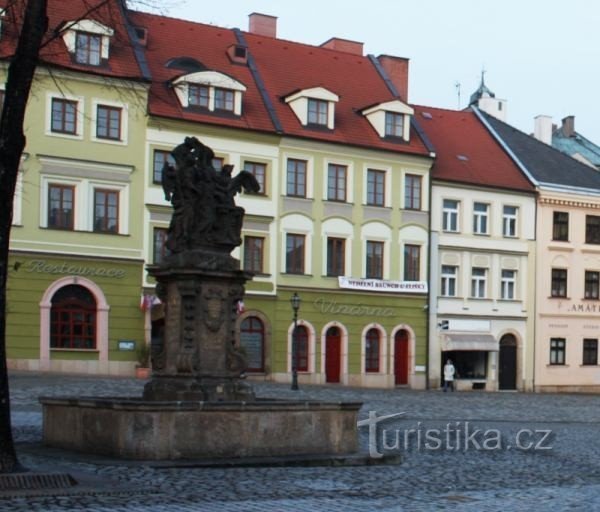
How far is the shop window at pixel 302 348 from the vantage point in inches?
1834

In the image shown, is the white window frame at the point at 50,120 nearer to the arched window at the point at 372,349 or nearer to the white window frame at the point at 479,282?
the arched window at the point at 372,349

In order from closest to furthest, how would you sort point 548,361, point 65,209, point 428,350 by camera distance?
point 65,209
point 428,350
point 548,361

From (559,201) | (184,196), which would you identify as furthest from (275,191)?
(184,196)

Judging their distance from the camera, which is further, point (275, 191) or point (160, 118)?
point (275, 191)

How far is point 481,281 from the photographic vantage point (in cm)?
5203

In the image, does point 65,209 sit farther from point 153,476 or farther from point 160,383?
point 153,476

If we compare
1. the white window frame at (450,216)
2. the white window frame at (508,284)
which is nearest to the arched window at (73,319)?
the white window frame at (450,216)

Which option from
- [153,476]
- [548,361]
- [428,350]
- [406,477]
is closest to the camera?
[153,476]

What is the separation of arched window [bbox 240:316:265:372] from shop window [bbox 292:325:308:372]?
1.54 m

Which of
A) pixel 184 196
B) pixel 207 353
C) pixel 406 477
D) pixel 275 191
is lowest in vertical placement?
pixel 406 477

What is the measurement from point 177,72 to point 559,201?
60.6ft

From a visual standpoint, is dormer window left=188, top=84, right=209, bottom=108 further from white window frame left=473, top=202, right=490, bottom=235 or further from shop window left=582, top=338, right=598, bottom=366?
shop window left=582, top=338, right=598, bottom=366

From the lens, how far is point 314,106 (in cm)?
4766
